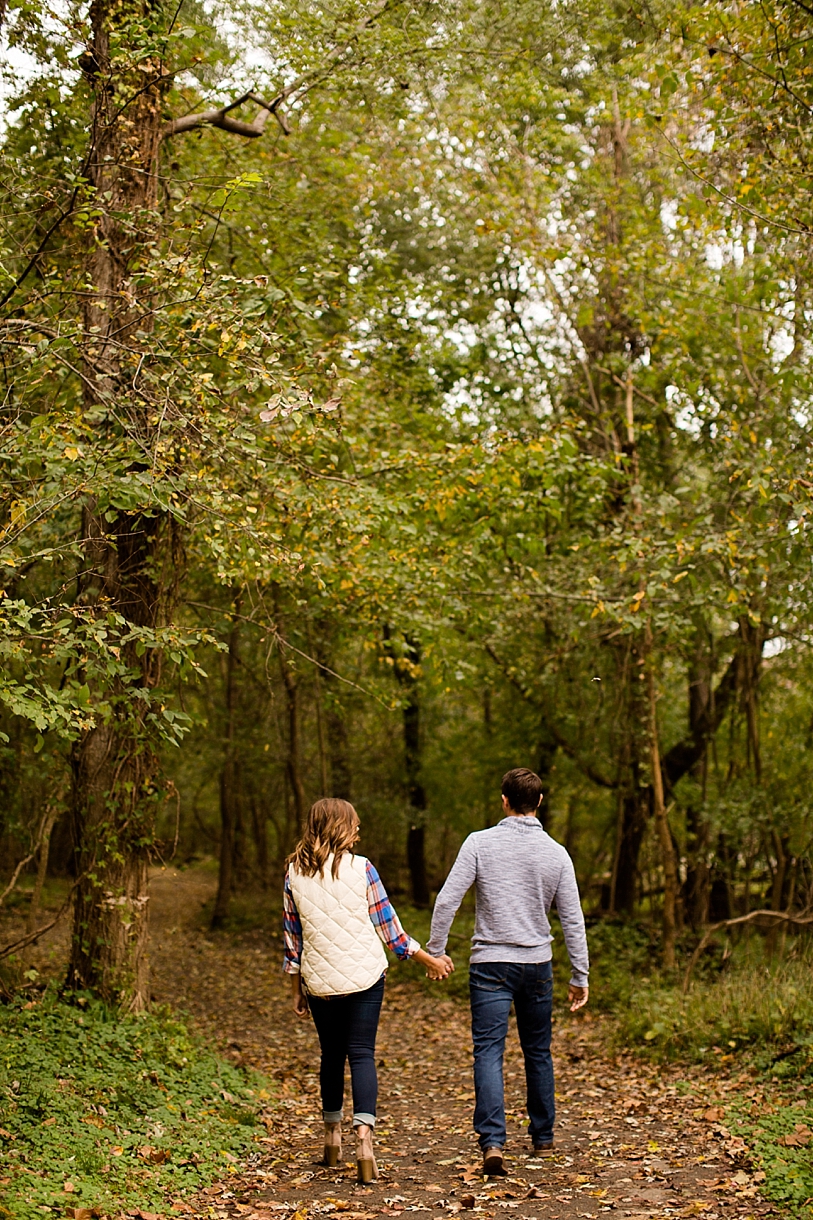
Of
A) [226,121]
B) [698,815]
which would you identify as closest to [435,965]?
[226,121]

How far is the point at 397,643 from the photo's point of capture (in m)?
9.34

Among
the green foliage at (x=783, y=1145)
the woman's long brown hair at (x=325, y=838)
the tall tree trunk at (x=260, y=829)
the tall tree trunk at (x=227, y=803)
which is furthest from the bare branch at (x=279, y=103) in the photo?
the tall tree trunk at (x=260, y=829)

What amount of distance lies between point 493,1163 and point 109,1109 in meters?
2.20

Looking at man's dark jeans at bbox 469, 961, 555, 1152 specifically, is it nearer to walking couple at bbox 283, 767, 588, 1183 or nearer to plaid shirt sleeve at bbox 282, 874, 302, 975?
walking couple at bbox 283, 767, 588, 1183

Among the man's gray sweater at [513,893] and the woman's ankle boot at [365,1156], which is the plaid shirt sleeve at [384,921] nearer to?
the man's gray sweater at [513,893]

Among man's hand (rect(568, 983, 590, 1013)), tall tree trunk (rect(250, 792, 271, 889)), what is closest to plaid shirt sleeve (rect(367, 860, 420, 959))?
man's hand (rect(568, 983, 590, 1013))

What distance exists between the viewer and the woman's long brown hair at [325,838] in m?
5.21

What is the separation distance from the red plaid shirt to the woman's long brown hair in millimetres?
164

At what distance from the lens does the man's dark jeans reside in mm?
5281

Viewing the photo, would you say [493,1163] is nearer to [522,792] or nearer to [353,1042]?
[353,1042]

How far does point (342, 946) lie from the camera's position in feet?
16.8

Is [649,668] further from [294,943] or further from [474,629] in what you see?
[294,943]

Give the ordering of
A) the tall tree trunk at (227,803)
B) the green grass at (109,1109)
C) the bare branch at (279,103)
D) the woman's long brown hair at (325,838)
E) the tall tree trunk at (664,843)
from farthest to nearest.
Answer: the tall tree trunk at (227,803), the tall tree trunk at (664,843), the bare branch at (279,103), the woman's long brown hair at (325,838), the green grass at (109,1109)

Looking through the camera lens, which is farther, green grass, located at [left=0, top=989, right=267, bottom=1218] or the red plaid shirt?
the red plaid shirt
